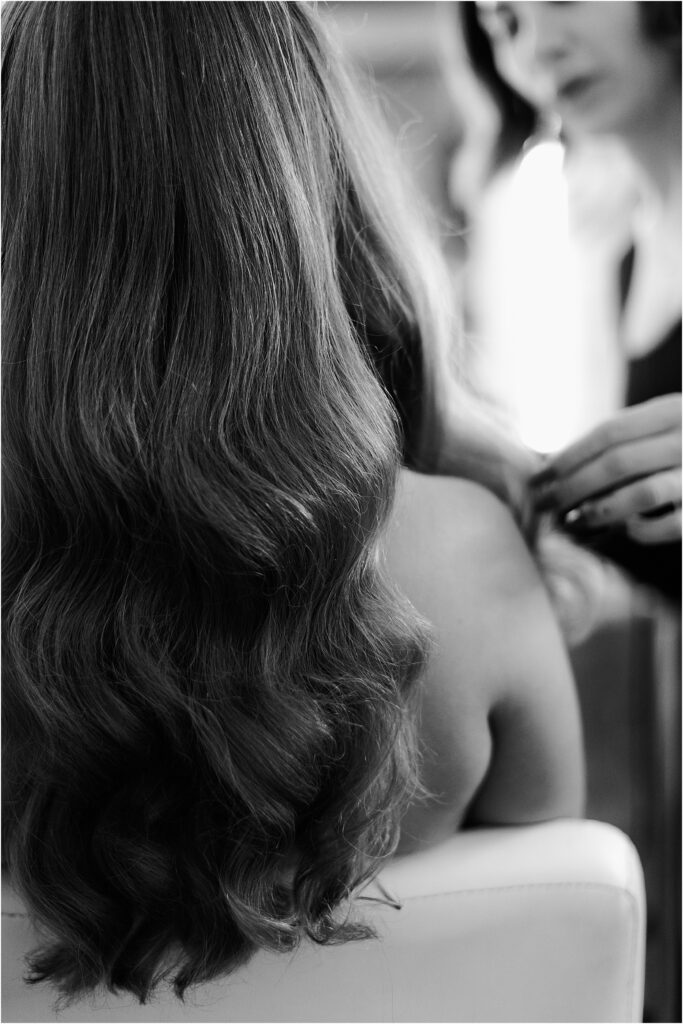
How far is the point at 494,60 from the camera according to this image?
0.85 m

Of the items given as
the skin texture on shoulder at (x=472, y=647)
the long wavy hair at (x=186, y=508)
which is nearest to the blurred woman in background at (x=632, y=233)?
the skin texture on shoulder at (x=472, y=647)

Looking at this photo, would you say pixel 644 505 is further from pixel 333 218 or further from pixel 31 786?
pixel 31 786

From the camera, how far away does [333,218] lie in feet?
1.88

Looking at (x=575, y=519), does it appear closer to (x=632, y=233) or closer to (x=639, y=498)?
(x=639, y=498)

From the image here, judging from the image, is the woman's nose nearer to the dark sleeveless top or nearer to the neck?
the neck

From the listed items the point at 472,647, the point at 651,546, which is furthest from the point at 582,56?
the point at 472,647

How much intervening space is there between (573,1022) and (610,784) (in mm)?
594

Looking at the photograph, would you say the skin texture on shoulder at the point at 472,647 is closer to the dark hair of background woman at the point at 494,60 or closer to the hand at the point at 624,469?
the hand at the point at 624,469

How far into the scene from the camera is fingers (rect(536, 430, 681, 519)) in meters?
0.68

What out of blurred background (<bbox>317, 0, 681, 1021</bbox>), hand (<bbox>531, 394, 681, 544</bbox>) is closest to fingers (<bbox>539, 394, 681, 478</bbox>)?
hand (<bbox>531, 394, 681, 544</bbox>)

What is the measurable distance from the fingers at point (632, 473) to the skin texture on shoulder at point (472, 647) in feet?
0.47

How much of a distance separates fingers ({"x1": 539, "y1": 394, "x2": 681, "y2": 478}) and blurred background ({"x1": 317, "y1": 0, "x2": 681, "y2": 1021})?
224 mm

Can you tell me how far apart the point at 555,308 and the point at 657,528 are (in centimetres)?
39

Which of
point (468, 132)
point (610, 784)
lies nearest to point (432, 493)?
point (468, 132)
